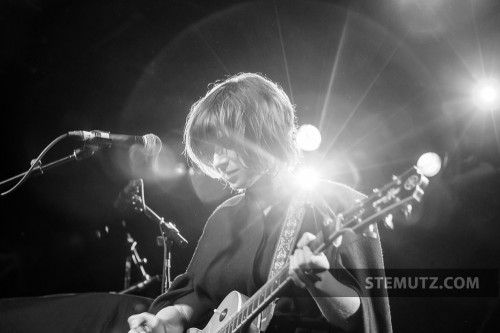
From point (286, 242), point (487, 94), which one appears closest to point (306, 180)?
point (286, 242)

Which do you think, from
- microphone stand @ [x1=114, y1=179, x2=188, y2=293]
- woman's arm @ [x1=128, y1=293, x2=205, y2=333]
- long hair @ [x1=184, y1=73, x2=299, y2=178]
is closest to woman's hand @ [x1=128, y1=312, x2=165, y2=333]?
woman's arm @ [x1=128, y1=293, x2=205, y2=333]

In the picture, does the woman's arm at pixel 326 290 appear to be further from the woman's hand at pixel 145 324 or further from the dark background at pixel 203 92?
the dark background at pixel 203 92

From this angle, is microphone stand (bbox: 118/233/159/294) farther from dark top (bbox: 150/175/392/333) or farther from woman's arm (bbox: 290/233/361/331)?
woman's arm (bbox: 290/233/361/331)

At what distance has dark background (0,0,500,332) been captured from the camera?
455cm

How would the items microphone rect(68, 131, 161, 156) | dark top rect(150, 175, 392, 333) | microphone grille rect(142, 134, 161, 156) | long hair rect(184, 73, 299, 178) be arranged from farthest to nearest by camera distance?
microphone grille rect(142, 134, 161, 156), microphone rect(68, 131, 161, 156), long hair rect(184, 73, 299, 178), dark top rect(150, 175, 392, 333)

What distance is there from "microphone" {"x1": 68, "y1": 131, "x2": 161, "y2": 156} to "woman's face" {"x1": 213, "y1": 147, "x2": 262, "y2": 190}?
63 cm

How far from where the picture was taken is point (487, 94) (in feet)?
15.0

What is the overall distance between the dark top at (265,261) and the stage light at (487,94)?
3547 mm

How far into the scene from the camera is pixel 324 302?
1484 mm

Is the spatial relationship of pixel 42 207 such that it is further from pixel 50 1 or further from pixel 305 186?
pixel 305 186

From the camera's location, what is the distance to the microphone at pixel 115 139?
237 centimetres

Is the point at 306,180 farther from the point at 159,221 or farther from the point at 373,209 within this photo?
the point at 159,221

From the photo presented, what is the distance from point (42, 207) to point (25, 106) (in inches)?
52.6

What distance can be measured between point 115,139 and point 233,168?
2.67 ft
